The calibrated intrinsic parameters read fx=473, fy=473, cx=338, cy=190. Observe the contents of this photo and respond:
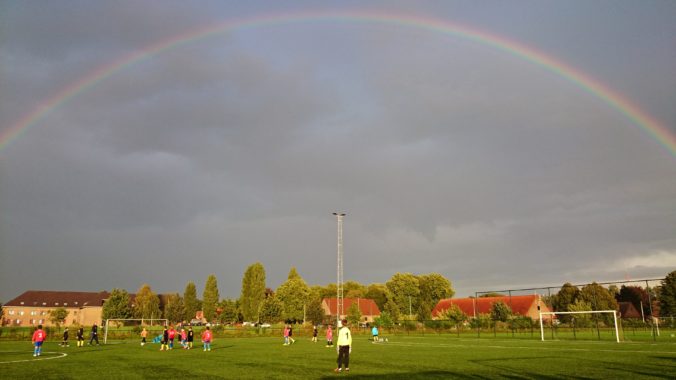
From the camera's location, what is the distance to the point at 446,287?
13025 centimetres

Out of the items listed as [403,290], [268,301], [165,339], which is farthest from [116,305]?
[165,339]

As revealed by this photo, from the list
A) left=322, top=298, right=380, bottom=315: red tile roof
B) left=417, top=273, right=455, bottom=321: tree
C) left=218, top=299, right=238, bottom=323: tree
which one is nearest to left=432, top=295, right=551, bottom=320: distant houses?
left=417, top=273, right=455, bottom=321: tree

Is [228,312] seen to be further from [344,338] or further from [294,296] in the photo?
[344,338]

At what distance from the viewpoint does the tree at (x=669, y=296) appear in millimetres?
81062

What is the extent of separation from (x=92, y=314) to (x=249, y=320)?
213 ft

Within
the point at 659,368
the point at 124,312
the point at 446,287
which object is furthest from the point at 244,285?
the point at 659,368

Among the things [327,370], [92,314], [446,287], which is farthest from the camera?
[92,314]

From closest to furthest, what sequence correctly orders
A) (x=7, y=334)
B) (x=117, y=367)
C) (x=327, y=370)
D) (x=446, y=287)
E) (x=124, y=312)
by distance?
(x=327, y=370), (x=117, y=367), (x=7, y=334), (x=124, y=312), (x=446, y=287)

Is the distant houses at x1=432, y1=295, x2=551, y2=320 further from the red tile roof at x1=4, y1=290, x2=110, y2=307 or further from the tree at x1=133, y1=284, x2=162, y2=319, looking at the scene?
the red tile roof at x1=4, y1=290, x2=110, y2=307

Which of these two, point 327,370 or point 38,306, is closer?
point 327,370

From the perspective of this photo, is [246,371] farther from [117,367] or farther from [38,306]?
[38,306]

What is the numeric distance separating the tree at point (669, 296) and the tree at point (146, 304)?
387 feet

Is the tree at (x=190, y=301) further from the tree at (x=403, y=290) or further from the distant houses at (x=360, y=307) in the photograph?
the tree at (x=403, y=290)

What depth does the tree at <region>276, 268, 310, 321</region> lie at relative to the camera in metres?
113
